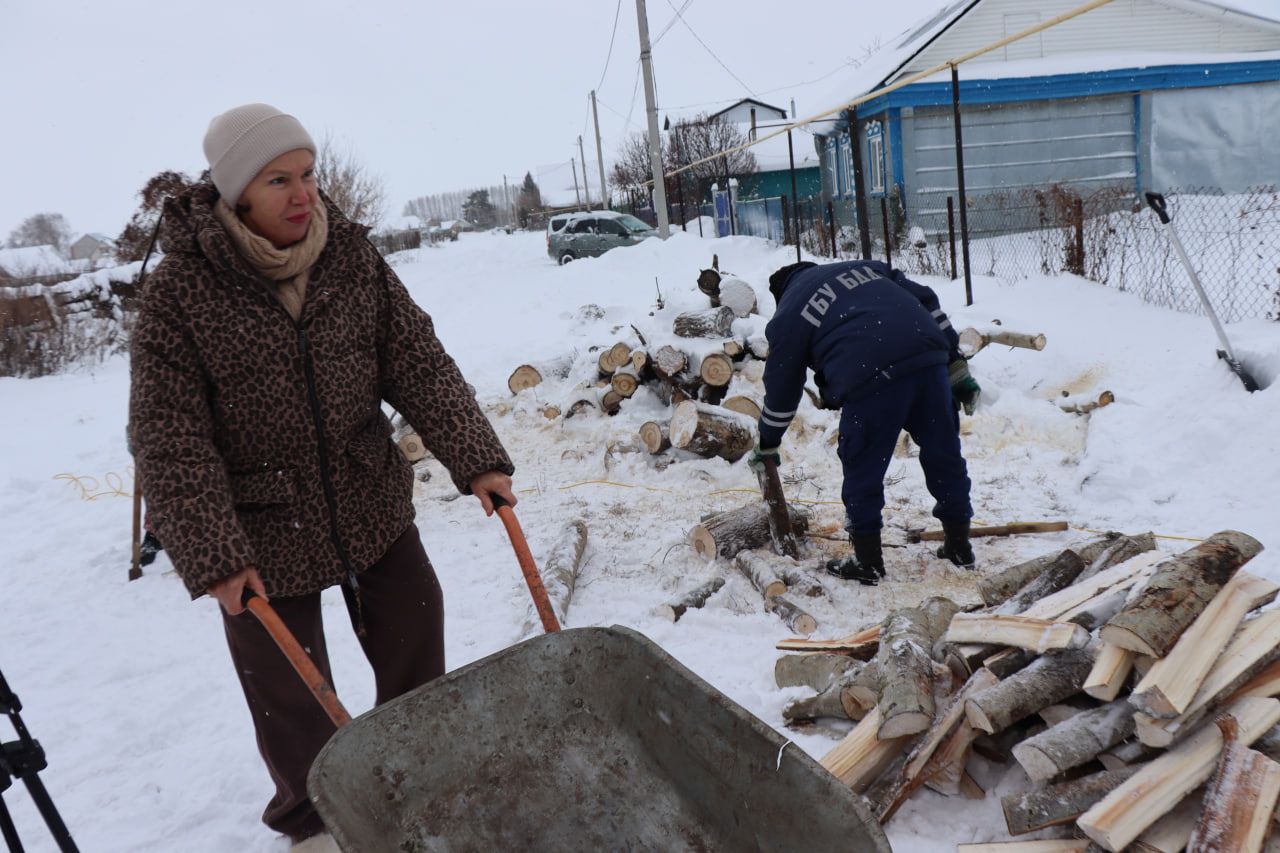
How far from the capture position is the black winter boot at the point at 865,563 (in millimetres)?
3961

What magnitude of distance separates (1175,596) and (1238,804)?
0.54 meters

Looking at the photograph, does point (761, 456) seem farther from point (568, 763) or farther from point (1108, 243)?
point (1108, 243)

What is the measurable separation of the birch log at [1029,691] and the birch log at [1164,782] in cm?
30

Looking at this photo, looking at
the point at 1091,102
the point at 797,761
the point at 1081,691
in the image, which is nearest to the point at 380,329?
the point at 797,761

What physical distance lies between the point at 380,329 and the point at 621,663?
109 cm

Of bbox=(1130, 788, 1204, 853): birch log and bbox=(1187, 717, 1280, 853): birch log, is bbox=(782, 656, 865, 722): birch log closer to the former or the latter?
bbox=(1130, 788, 1204, 853): birch log

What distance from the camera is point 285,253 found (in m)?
2.05

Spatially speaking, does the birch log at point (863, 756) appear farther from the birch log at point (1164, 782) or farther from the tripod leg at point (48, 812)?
the tripod leg at point (48, 812)

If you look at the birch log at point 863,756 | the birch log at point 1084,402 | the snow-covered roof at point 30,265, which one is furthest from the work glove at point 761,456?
the snow-covered roof at point 30,265

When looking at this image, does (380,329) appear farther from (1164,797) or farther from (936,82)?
(936,82)

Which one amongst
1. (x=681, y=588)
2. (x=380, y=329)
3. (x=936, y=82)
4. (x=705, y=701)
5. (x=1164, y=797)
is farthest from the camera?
(x=936, y=82)

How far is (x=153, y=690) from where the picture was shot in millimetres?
3676

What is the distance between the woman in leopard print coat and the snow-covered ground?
2.86ft

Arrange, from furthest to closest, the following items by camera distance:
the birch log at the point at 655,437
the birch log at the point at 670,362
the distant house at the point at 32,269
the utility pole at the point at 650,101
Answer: the utility pole at the point at 650,101 → the distant house at the point at 32,269 → the birch log at the point at 670,362 → the birch log at the point at 655,437
